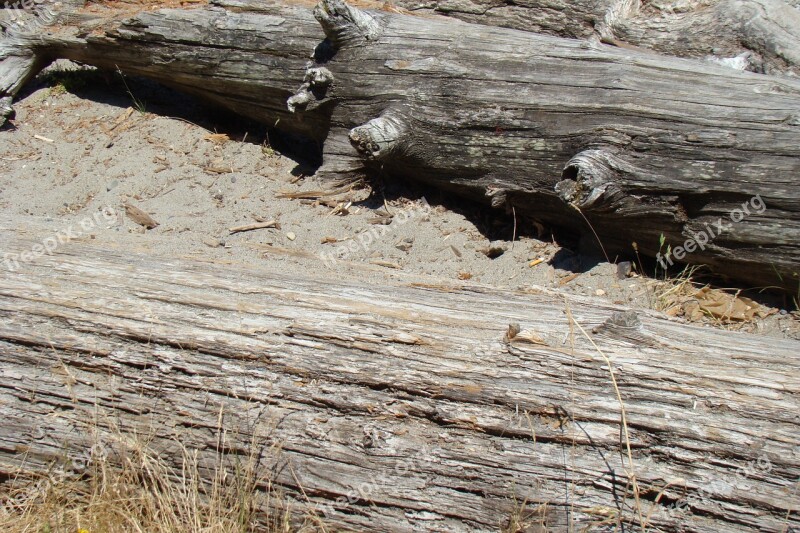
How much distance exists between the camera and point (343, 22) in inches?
169

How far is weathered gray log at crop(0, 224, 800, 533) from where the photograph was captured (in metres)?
2.31

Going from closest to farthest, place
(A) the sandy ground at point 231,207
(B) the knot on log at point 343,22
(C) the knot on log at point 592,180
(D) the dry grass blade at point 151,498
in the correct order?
(D) the dry grass blade at point 151,498, (C) the knot on log at point 592,180, (A) the sandy ground at point 231,207, (B) the knot on log at point 343,22

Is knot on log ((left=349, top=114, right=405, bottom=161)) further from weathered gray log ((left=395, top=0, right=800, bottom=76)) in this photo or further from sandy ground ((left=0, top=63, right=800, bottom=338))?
weathered gray log ((left=395, top=0, right=800, bottom=76))

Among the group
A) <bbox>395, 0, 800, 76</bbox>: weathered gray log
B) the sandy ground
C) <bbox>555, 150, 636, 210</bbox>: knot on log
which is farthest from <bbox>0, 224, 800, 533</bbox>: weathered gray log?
<bbox>395, 0, 800, 76</bbox>: weathered gray log

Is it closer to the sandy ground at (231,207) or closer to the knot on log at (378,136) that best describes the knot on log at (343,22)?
the knot on log at (378,136)

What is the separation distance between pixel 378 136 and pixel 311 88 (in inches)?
26.1

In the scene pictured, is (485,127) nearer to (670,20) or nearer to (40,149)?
(670,20)

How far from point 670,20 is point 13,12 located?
4.83m

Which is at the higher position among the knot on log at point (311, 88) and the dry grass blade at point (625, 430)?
the knot on log at point (311, 88)

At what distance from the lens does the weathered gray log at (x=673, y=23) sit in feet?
14.3
